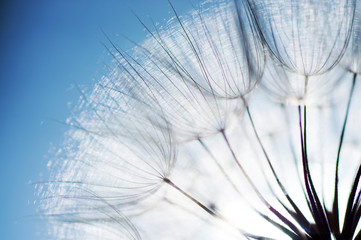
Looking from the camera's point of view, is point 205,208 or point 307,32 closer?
point 205,208

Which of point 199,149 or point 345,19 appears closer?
point 345,19

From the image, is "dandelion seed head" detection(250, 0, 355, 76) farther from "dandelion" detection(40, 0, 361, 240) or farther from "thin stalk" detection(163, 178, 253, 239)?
"thin stalk" detection(163, 178, 253, 239)

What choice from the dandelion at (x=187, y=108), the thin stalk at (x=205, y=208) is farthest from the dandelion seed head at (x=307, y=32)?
the thin stalk at (x=205, y=208)

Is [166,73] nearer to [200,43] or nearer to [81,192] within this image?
[200,43]

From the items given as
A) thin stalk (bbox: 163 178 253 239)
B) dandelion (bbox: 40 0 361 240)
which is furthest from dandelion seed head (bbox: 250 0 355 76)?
thin stalk (bbox: 163 178 253 239)

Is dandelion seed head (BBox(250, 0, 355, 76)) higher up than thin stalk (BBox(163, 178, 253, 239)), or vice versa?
dandelion seed head (BBox(250, 0, 355, 76))

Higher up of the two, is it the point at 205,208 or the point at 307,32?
the point at 307,32

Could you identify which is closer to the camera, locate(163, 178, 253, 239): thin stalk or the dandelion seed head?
locate(163, 178, 253, 239): thin stalk

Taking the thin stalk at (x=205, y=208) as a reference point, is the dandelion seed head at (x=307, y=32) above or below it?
above

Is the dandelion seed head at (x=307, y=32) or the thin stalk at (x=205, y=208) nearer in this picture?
the thin stalk at (x=205, y=208)

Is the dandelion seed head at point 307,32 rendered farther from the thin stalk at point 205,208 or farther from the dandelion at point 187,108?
the thin stalk at point 205,208

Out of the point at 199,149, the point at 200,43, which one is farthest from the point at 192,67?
the point at 199,149
